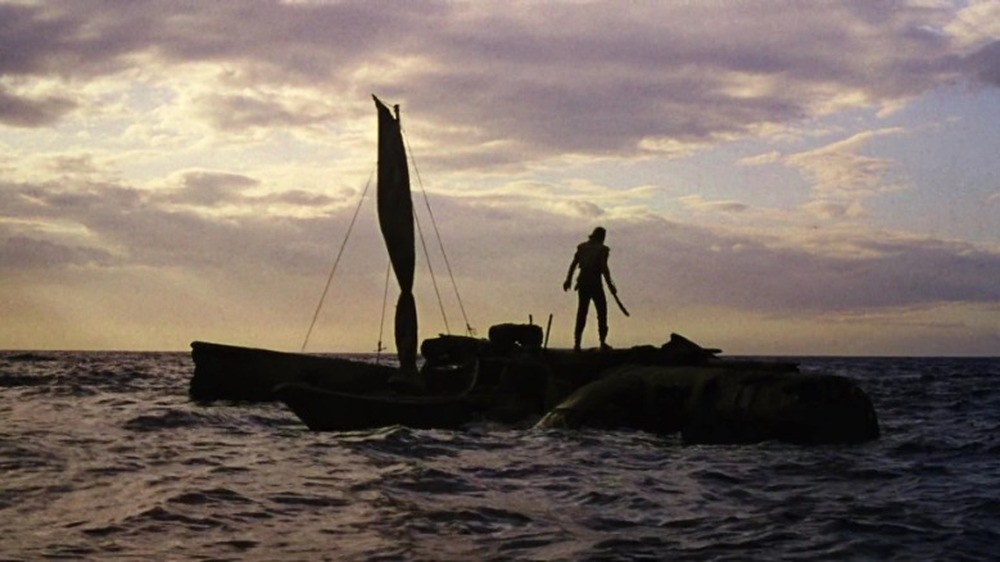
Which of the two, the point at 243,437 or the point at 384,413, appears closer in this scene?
the point at 243,437

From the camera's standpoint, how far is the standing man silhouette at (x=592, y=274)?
2084cm

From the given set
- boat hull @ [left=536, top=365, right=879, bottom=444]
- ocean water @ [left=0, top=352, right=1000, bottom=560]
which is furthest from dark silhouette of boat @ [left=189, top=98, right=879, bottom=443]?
ocean water @ [left=0, top=352, right=1000, bottom=560]

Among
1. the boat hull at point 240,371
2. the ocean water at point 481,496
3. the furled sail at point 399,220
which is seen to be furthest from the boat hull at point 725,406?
the boat hull at point 240,371

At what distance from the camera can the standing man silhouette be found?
2084cm

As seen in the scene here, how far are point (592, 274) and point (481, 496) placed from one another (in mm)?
10708

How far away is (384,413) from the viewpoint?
18078mm

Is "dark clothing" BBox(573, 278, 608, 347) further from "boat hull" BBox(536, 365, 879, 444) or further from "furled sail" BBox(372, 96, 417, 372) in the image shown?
"furled sail" BBox(372, 96, 417, 372)

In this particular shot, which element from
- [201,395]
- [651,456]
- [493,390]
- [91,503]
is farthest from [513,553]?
[201,395]

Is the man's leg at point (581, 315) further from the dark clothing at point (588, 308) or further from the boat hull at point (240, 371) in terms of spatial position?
the boat hull at point (240, 371)

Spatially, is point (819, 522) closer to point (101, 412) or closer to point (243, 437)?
point (243, 437)

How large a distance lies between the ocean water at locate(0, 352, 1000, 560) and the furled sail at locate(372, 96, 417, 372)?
13.4ft

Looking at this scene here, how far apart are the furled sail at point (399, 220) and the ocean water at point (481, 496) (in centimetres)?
407

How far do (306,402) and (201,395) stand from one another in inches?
454

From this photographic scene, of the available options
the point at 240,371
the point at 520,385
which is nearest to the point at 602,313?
the point at 520,385
